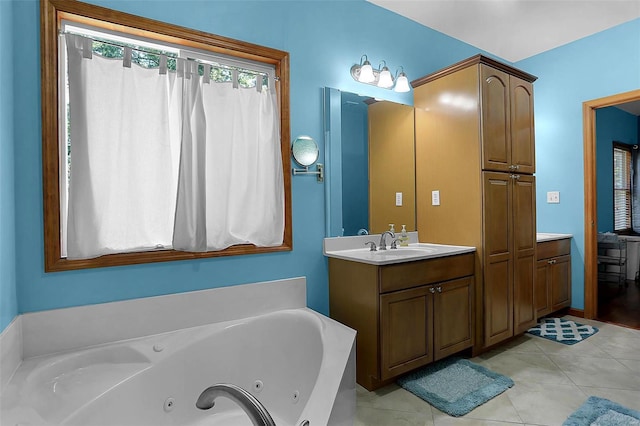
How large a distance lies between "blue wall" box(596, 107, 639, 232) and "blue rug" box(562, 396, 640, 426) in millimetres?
4092

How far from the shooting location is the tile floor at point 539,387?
1.82 m

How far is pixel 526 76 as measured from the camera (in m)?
2.86

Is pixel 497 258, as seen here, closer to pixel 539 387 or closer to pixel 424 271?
pixel 424 271

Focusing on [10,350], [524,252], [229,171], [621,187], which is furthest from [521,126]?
[621,187]

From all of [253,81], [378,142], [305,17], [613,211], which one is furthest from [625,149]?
[253,81]

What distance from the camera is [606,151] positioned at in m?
5.02

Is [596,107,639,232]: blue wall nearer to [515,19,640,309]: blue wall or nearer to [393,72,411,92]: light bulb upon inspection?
[515,19,640,309]: blue wall

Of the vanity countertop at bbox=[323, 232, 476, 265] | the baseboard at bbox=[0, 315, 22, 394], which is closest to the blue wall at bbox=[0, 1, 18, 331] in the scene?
the baseboard at bbox=[0, 315, 22, 394]

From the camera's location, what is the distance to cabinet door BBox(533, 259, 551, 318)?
3.12 metres

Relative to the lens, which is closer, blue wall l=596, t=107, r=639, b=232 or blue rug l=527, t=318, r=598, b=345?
blue rug l=527, t=318, r=598, b=345

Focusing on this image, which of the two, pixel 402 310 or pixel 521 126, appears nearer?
pixel 402 310

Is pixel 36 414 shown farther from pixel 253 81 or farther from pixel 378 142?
pixel 378 142

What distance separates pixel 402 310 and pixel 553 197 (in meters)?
2.62

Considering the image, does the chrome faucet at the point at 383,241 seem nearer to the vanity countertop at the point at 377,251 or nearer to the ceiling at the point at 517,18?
the vanity countertop at the point at 377,251
